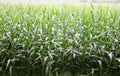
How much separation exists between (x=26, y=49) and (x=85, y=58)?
2.26 feet

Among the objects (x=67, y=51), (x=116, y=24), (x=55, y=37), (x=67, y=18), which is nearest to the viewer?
(x=67, y=51)

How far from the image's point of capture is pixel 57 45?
104 inches

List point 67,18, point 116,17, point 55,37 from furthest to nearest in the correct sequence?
1. point 67,18
2. point 116,17
3. point 55,37

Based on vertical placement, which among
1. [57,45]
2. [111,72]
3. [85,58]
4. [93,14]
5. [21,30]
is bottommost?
[111,72]

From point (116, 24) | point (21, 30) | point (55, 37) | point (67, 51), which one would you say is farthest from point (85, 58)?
point (21, 30)

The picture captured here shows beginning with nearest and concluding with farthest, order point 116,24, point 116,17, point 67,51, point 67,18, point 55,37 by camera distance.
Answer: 1. point 67,51
2. point 55,37
3. point 116,24
4. point 116,17
5. point 67,18

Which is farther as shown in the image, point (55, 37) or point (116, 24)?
point (116, 24)

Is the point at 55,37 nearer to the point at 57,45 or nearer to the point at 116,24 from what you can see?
the point at 57,45

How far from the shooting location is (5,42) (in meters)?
2.71

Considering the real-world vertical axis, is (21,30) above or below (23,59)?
above

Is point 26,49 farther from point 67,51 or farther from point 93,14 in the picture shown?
point 93,14

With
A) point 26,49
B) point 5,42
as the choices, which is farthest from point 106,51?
point 5,42

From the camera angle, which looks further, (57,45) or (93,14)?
(93,14)

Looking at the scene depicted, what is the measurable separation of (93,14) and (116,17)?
12.7 inches
